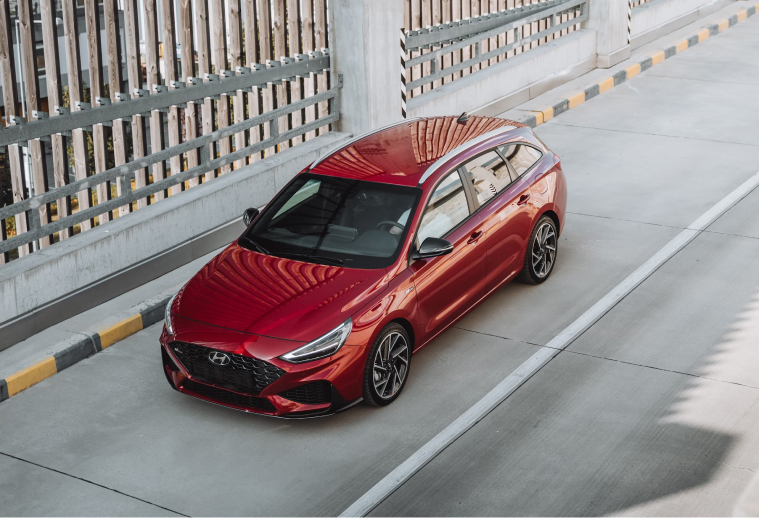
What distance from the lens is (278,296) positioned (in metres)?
7.15

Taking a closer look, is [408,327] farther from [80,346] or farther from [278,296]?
[80,346]

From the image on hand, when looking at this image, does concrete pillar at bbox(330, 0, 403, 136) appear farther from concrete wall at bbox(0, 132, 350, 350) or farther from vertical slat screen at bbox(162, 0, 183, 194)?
vertical slat screen at bbox(162, 0, 183, 194)

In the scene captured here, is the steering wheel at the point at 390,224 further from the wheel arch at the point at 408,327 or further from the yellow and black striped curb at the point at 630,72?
the yellow and black striped curb at the point at 630,72

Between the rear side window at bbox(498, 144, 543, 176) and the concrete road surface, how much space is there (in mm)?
1093

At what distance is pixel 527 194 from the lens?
8719mm

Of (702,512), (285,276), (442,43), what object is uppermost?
(442,43)

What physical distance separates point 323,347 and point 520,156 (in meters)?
3.05

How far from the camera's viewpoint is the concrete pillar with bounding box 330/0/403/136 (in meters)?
11.4

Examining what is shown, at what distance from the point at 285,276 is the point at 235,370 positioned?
0.86 meters

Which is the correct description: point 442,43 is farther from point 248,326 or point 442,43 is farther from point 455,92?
point 248,326

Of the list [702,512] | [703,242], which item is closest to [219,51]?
[703,242]

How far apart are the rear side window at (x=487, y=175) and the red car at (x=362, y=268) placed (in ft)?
0.04

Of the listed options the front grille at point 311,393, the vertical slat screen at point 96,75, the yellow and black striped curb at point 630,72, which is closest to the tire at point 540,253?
the front grille at point 311,393

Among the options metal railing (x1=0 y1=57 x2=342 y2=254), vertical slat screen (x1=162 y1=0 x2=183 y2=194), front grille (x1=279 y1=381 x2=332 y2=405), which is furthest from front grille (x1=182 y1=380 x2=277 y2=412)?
A: vertical slat screen (x1=162 y1=0 x2=183 y2=194)
